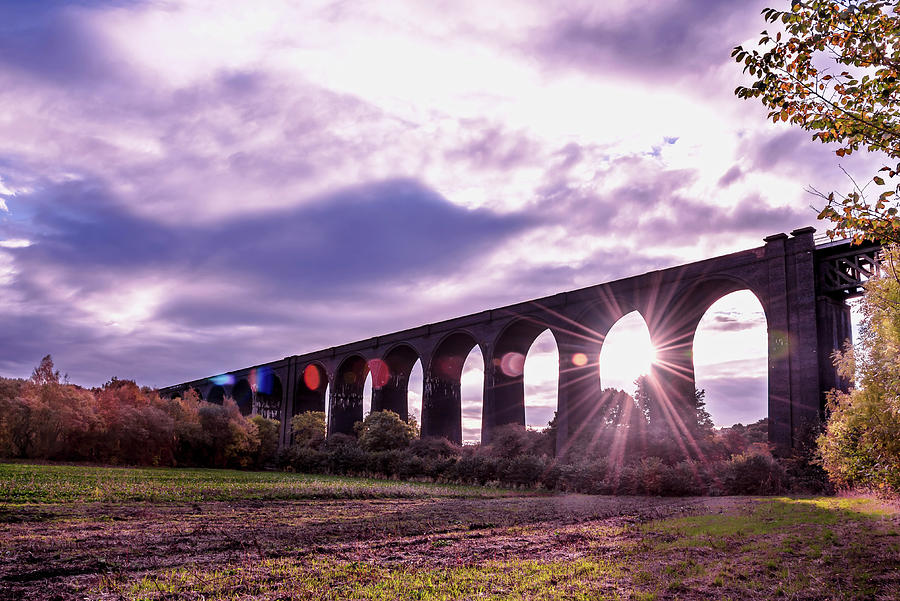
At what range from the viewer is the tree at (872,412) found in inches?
556

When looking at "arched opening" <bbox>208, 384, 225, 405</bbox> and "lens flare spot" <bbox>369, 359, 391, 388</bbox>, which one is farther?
"arched opening" <bbox>208, 384, 225, 405</bbox>

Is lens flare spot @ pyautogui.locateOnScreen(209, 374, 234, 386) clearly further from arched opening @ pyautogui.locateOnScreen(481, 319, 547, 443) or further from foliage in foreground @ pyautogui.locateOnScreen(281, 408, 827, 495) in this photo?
arched opening @ pyautogui.locateOnScreen(481, 319, 547, 443)

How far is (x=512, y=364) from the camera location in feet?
163

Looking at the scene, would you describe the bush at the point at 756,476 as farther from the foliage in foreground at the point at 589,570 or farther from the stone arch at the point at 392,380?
the stone arch at the point at 392,380

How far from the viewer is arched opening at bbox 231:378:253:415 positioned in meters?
87.4

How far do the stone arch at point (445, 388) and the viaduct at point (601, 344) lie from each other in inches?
4.1

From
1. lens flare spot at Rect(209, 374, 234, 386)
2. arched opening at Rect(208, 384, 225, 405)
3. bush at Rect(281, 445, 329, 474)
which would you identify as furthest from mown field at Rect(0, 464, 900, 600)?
arched opening at Rect(208, 384, 225, 405)

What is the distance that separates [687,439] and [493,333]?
20.8m

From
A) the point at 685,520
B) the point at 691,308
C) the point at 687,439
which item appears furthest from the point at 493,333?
the point at 685,520

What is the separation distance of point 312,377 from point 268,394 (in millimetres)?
13639

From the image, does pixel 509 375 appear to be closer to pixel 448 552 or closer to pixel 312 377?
pixel 312 377

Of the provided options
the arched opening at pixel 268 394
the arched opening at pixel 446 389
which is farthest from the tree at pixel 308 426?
the arched opening at pixel 446 389

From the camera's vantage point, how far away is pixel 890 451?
47.0ft

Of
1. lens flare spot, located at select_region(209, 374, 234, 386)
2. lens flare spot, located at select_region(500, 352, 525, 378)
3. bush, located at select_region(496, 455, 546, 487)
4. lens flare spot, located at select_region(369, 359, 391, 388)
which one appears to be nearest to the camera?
bush, located at select_region(496, 455, 546, 487)
